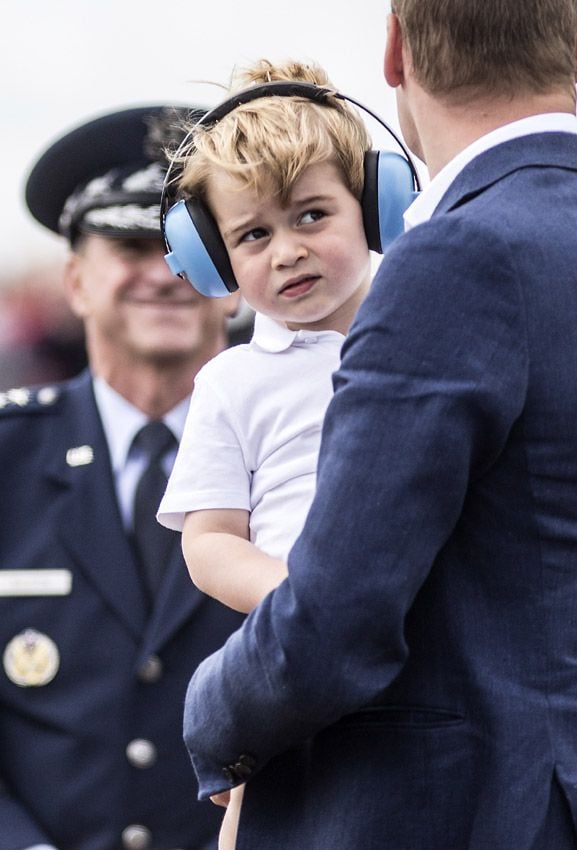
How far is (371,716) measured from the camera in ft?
5.13

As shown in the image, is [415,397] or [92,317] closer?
[415,397]

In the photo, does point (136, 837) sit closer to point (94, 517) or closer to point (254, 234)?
point (94, 517)

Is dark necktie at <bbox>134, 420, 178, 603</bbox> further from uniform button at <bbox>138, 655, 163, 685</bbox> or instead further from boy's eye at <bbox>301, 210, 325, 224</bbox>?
boy's eye at <bbox>301, 210, 325, 224</bbox>

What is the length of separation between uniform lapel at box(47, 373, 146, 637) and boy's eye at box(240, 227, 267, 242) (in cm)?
142

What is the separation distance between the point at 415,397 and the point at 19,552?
1.97 metres

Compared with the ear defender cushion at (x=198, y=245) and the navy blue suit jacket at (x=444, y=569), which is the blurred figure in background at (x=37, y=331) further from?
the navy blue suit jacket at (x=444, y=569)

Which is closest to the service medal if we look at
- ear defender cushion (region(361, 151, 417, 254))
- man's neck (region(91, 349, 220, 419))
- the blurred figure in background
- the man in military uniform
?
the man in military uniform

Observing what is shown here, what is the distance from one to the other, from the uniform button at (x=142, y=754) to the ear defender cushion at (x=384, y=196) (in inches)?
57.9

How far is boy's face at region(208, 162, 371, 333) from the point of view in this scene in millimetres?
1915

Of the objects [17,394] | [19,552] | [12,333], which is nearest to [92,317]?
[17,394]

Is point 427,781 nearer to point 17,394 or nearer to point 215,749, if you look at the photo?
point 215,749

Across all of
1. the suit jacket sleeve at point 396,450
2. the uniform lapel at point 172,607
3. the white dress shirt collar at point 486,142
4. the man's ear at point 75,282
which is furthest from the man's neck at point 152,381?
the suit jacket sleeve at point 396,450

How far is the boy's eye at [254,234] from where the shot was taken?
196 cm

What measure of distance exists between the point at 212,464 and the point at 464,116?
512 millimetres
